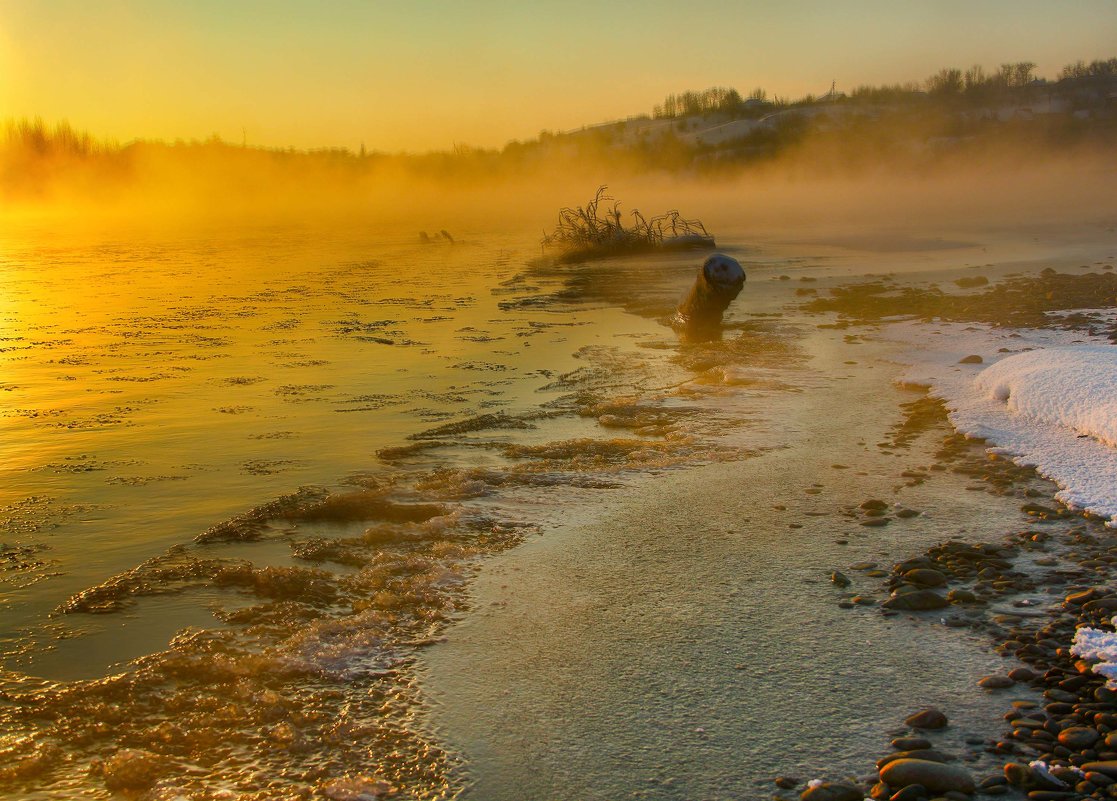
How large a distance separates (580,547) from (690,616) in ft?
3.57

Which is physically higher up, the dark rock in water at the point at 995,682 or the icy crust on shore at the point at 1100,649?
the icy crust on shore at the point at 1100,649

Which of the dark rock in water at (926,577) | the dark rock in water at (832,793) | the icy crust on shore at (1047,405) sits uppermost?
the icy crust on shore at (1047,405)

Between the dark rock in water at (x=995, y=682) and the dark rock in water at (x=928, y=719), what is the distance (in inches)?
12.9

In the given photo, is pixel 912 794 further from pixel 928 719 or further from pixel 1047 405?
pixel 1047 405

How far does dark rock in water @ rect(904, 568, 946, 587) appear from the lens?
4.64 meters

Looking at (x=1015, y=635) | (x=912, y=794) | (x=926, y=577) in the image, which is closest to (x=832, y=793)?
(x=912, y=794)

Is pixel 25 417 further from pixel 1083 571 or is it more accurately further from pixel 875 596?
pixel 1083 571

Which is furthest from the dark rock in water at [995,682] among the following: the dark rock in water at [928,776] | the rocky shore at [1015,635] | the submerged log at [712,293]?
the submerged log at [712,293]

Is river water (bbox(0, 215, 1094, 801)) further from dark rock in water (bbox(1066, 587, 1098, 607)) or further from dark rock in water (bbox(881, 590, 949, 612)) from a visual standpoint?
dark rock in water (bbox(1066, 587, 1098, 607))

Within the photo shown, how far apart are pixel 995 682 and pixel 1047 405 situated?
4.13m

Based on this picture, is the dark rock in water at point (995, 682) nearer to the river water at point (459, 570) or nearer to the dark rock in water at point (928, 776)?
the river water at point (459, 570)

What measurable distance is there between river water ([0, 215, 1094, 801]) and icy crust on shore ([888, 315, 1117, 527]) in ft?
1.70

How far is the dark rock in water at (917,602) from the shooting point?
174 inches

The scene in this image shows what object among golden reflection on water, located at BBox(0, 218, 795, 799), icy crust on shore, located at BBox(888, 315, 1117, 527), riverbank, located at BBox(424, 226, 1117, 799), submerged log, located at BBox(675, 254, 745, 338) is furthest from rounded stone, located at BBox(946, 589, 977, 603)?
submerged log, located at BBox(675, 254, 745, 338)
